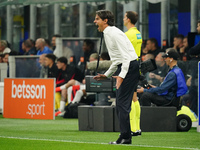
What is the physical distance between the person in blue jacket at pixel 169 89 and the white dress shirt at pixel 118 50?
3.43 meters

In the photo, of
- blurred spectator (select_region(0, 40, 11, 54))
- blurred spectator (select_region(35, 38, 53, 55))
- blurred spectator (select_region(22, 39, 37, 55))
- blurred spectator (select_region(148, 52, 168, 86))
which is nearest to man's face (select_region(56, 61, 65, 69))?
blurred spectator (select_region(35, 38, 53, 55))

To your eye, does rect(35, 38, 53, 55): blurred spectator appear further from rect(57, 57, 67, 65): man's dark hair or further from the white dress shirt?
the white dress shirt

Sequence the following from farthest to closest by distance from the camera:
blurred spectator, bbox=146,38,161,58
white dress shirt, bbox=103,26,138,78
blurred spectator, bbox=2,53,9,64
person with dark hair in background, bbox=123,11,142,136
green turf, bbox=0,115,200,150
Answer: blurred spectator, bbox=2,53,9,64 < blurred spectator, bbox=146,38,161,58 < person with dark hair in background, bbox=123,11,142,136 < white dress shirt, bbox=103,26,138,78 < green turf, bbox=0,115,200,150

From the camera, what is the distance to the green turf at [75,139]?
27.2ft

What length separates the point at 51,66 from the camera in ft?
57.6

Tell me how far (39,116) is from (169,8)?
26.5ft

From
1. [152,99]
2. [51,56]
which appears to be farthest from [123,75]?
[51,56]

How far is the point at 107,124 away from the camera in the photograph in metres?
11.5

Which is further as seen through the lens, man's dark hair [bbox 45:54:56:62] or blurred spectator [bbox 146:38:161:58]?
man's dark hair [bbox 45:54:56:62]

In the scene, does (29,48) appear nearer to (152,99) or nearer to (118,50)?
(152,99)

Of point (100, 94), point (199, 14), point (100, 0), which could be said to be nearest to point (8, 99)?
point (100, 94)

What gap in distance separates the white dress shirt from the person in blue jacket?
3.43 metres

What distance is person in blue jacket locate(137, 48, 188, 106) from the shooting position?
12.0 meters

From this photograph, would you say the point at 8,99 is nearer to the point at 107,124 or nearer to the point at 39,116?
the point at 39,116
